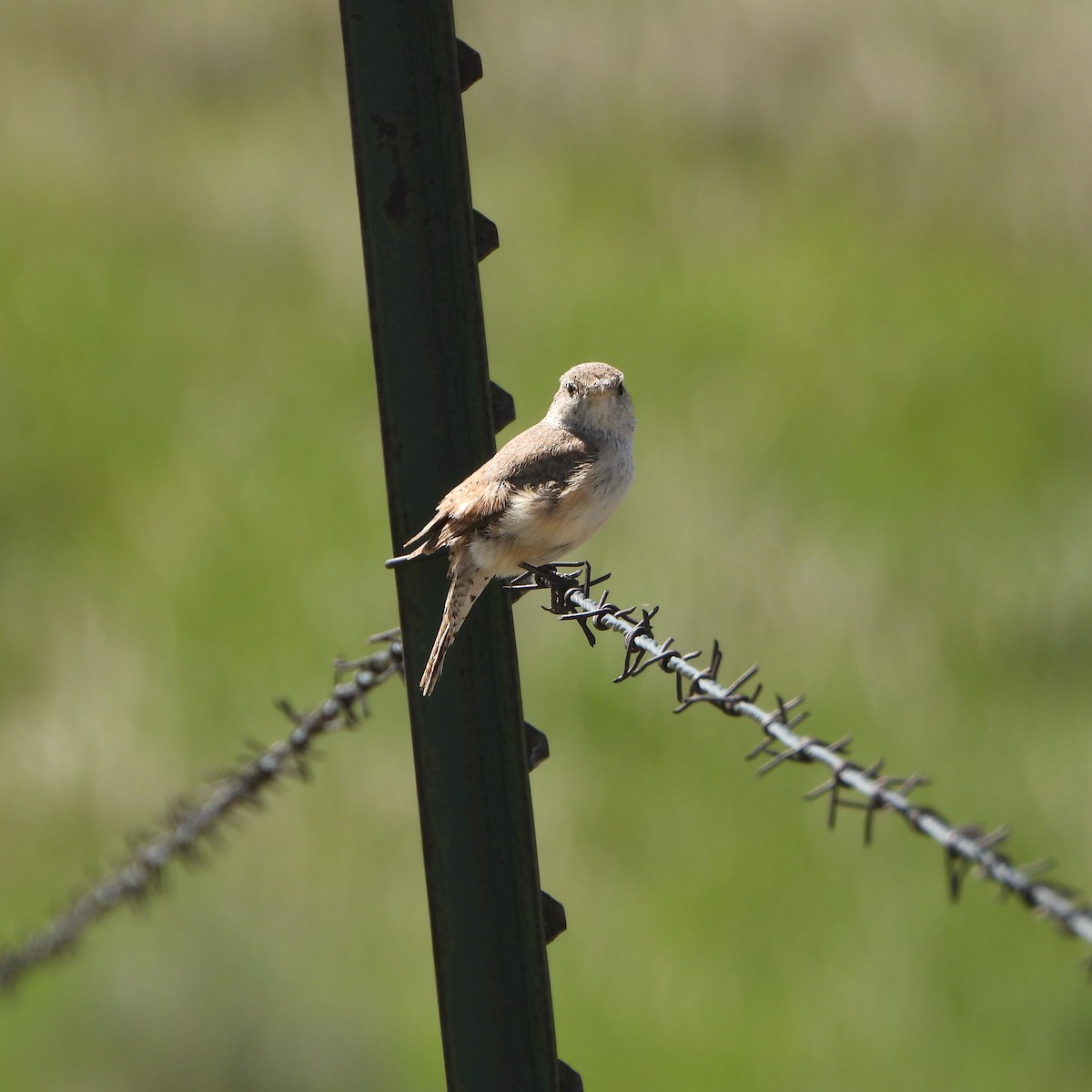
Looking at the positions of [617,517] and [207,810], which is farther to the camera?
[617,517]

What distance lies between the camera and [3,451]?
44.2 feet

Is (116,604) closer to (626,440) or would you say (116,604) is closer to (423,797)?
(626,440)

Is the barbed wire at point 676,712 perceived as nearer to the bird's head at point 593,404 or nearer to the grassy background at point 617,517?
the bird's head at point 593,404

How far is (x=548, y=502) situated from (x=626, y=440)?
1.81 ft

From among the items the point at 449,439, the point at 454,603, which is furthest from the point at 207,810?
the point at 449,439

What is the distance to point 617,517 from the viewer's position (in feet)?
31.5

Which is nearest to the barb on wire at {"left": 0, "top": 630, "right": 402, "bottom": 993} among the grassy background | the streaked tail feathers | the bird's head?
the streaked tail feathers

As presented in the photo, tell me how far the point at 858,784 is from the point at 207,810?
183 centimetres

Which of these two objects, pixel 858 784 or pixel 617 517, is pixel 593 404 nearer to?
pixel 858 784

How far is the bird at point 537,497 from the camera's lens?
2.62m

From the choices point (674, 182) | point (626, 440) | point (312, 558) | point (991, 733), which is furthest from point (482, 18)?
point (626, 440)

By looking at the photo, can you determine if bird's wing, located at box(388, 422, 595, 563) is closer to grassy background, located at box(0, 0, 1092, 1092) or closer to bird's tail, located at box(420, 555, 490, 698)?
bird's tail, located at box(420, 555, 490, 698)

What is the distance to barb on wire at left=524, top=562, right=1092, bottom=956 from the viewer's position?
5.52 feet

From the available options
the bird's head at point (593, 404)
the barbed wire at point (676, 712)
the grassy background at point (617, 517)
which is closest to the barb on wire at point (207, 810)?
the barbed wire at point (676, 712)
